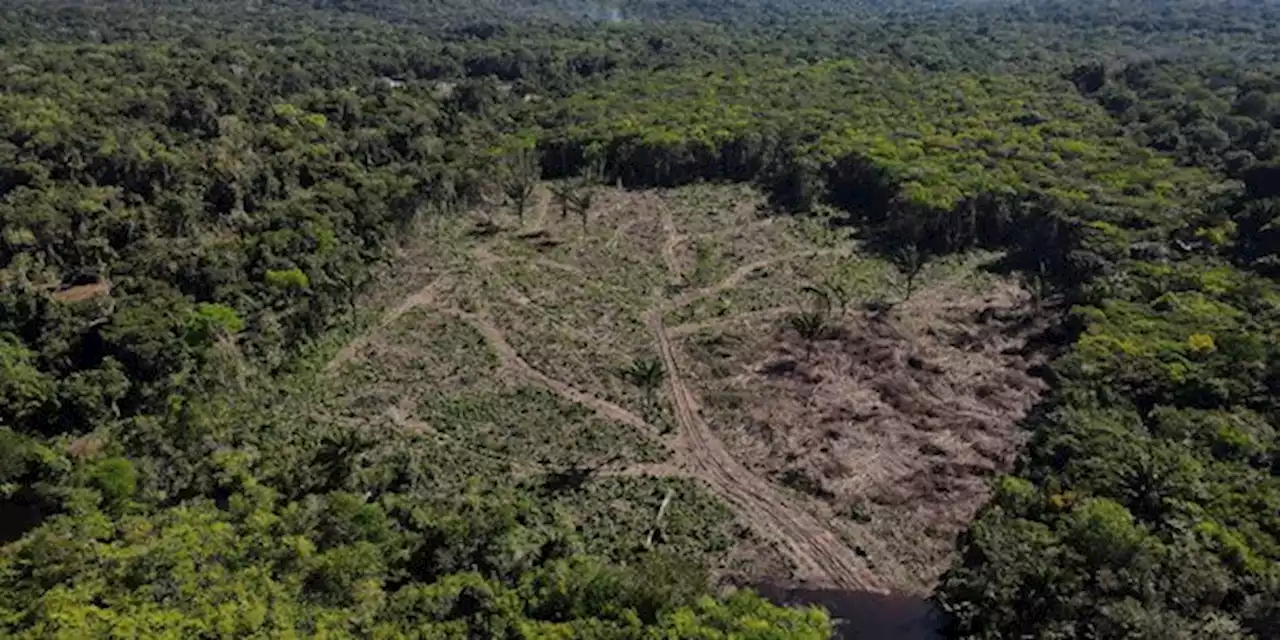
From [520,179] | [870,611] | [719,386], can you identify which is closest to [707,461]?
[719,386]

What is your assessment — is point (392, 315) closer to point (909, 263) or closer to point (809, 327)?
point (809, 327)

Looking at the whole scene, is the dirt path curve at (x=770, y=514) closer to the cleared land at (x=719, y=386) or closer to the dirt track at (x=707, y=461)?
the dirt track at (x=707, y=461)

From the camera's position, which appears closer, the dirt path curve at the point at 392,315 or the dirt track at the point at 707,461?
the dirt track at the point at 707,461

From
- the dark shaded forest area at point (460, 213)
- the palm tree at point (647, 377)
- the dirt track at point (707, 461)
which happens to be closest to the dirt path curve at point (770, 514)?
the dirt track at point (707, 461)

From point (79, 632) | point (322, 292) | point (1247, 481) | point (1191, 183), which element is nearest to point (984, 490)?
point (1247, 481)

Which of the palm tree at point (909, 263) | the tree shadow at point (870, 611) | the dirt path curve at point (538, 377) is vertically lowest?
the tree shadow at point (870, 611)
